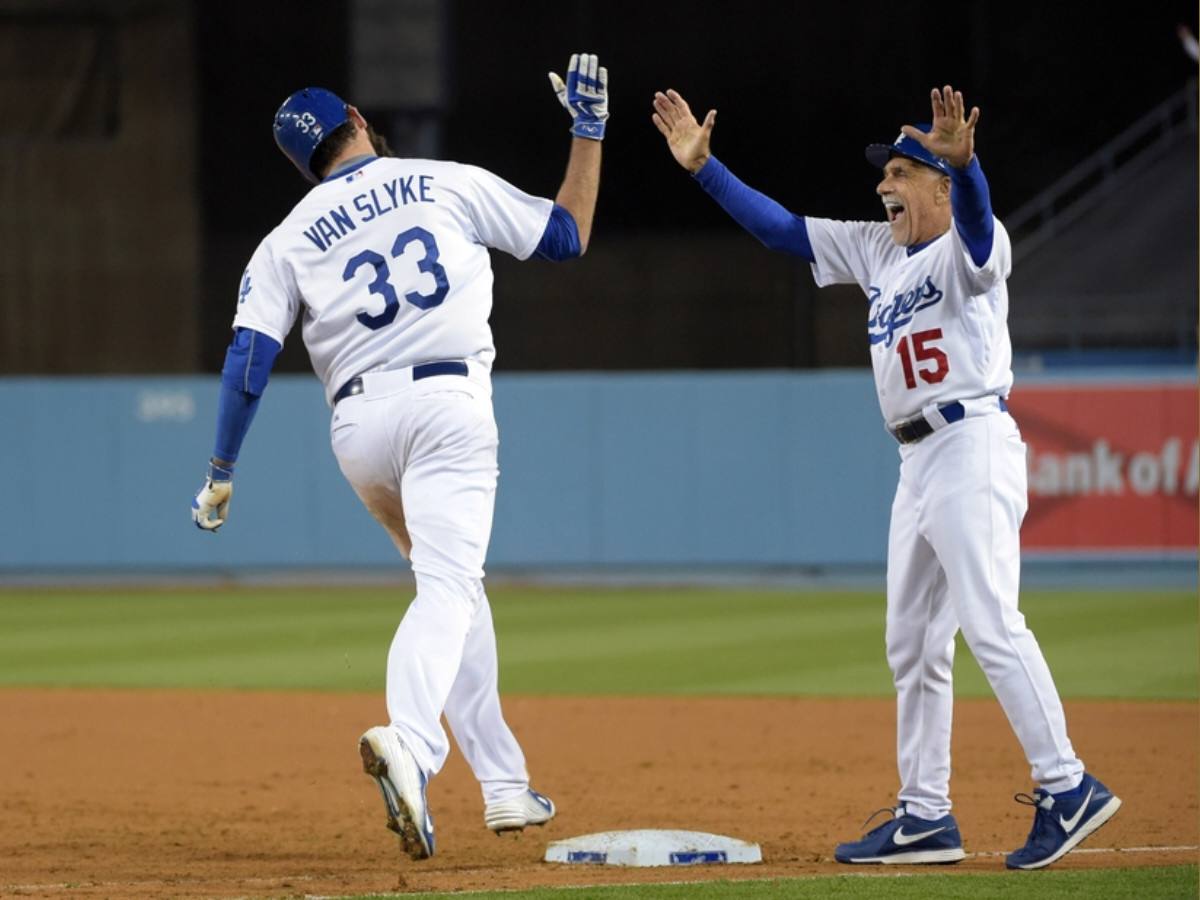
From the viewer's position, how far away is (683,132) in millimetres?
4977

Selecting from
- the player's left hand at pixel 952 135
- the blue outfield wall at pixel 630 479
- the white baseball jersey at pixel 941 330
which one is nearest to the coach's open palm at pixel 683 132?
the white baseball jersey at pixel 941 330

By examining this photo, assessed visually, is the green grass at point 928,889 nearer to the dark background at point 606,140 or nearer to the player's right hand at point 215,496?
the player's right hand at point 215,496

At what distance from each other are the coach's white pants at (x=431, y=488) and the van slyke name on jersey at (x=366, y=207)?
0.36 m

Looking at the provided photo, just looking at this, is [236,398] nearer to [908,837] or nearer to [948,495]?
[948,495]

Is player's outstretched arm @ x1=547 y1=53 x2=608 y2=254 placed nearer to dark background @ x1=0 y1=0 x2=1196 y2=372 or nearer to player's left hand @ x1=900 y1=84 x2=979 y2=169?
player's left hand @ x1=900 y1=84 x2=979 y2=169

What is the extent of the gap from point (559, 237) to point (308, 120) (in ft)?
2.25

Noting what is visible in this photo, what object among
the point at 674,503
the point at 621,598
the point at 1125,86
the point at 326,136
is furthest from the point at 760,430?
the point at 326,136

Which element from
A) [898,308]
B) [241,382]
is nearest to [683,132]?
A: [898,308]

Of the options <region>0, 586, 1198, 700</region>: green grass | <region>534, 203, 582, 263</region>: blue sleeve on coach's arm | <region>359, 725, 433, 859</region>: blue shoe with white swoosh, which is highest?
<region>534, 203, 582, 263</region>: blue sleeve on coach's arm

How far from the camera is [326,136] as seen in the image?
462 cm

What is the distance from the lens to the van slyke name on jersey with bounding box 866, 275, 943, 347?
4.49 m

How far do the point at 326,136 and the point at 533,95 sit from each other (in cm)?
1511

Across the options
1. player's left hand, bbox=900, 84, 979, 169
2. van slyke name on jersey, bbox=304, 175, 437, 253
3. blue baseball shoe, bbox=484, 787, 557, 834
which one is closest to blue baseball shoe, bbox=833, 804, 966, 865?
blue baseball shoe, bbox=484, 787, 557, 834

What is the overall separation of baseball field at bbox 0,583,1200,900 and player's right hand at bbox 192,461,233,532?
2.91 feet
